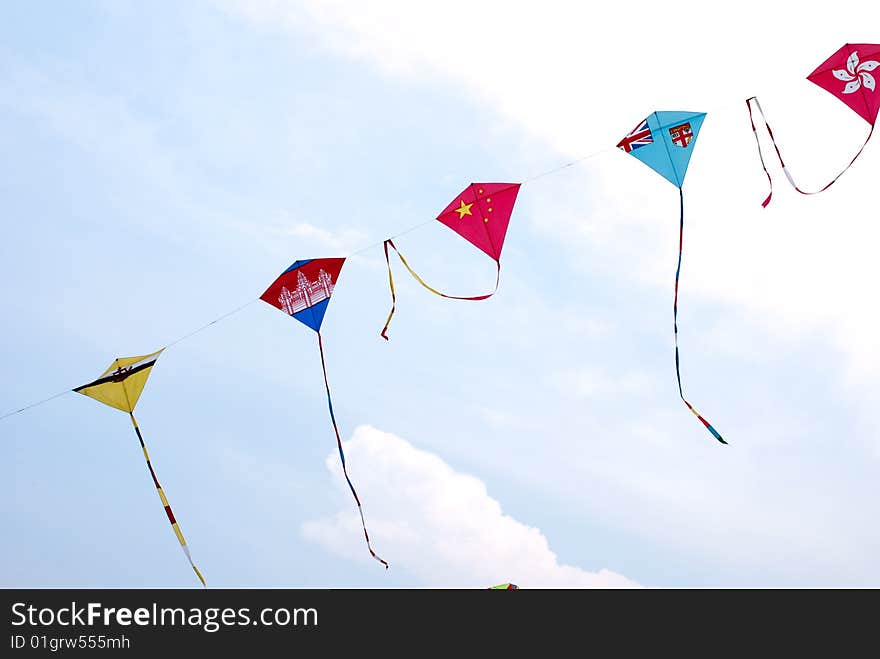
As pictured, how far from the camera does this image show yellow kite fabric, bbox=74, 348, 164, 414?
8.38 metres

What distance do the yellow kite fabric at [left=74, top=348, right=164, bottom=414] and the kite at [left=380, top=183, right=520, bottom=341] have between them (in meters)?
3.66

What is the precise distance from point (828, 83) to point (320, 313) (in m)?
5.74

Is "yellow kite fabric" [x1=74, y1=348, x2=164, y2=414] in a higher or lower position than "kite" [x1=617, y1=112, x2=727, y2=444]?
lower

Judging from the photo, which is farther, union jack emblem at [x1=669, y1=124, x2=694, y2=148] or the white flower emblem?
union jack emblem at [x1=669, y1=124, x2=694, y2=148]

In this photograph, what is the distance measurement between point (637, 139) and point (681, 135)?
0.45m

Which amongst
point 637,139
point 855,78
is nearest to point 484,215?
point 637,139

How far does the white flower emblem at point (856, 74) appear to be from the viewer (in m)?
7.39

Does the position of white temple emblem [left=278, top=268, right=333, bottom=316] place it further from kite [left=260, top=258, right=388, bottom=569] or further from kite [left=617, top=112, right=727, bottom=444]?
kite [left=617, top=112, right=727, bottom=444]

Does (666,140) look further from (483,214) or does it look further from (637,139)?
(483,214)

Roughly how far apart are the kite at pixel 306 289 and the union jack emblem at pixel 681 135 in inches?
147

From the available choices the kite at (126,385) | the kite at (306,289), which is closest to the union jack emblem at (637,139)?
the kite at (306,289)

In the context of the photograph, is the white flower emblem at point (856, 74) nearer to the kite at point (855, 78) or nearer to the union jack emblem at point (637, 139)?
the kite at point (855, 78)

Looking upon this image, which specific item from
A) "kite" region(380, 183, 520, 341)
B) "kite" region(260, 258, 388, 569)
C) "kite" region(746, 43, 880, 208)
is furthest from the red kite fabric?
"kite" region(746, 43, 880, 208)
